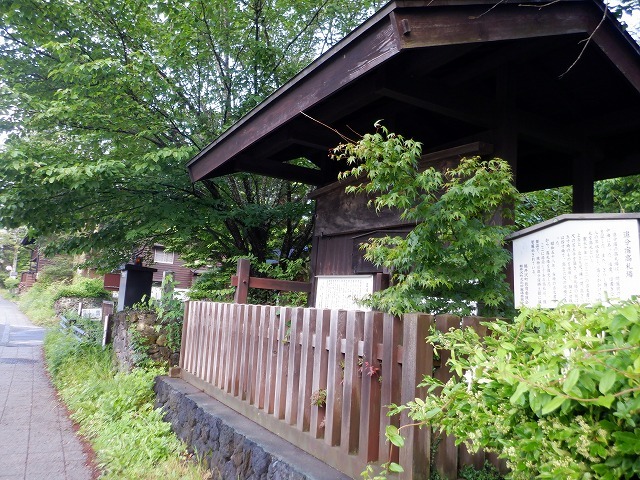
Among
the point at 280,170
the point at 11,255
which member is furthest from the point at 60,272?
the point at 11,255

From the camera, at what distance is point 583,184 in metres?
4.65

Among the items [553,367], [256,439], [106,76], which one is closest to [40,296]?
[106,76]

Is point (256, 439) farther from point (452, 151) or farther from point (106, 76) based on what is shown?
point (106, 76)

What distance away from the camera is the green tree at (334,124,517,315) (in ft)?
8.32

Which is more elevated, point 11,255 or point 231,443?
point 11,255

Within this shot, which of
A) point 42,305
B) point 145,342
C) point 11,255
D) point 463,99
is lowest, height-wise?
point 42,305

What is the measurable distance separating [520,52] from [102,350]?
25.9ft

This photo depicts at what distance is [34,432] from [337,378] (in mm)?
5001

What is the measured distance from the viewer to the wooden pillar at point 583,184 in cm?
463

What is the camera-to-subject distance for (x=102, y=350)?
8.23 metres

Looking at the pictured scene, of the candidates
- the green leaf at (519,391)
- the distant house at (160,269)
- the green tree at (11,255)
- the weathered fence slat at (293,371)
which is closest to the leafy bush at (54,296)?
the distant house at (160,269)

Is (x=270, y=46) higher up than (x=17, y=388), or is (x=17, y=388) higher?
(x=270, y=46)

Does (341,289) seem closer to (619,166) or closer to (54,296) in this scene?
(619,166)

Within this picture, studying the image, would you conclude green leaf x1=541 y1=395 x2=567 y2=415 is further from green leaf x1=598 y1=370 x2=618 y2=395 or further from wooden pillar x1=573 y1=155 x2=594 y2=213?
wooden pillar x1=573 y1=155 x2=594 y2=213
